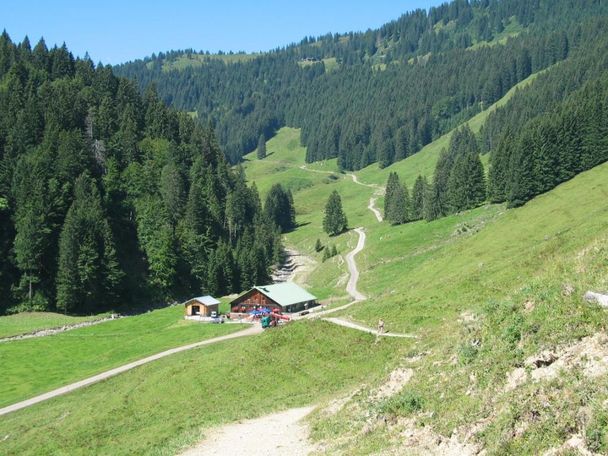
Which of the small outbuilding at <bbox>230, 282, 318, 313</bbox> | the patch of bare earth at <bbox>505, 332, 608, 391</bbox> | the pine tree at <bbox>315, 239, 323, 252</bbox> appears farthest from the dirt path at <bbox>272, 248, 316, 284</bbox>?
the patch of bare earth at <bbox>505, 332, 608, 391</bbox>

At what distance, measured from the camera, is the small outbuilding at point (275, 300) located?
275ft

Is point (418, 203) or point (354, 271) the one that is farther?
point (418, 203)

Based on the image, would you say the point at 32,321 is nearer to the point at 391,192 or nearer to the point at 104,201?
the point at 104,201

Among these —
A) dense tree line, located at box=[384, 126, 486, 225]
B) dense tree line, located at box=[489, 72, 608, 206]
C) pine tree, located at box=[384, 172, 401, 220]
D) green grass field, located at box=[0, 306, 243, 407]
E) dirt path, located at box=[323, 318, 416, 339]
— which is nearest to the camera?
dirt path, located at box=[323, 318, 416, 339]

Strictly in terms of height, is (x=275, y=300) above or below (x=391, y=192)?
below

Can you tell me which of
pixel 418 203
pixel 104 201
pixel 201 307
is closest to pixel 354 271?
pixel 201 307

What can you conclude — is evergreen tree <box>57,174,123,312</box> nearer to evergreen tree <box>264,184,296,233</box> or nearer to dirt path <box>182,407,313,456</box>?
dirt path <box>182,407,313,456</box>

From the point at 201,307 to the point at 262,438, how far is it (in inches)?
2386

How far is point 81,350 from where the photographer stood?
72.6 m

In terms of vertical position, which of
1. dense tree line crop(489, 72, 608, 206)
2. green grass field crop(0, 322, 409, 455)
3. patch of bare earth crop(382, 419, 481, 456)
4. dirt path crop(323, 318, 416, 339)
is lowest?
green grass field crop(0, 322, 409, 455)

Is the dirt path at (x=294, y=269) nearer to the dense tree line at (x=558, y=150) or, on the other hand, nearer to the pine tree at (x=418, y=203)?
the pine tree at (x=418, y=203)

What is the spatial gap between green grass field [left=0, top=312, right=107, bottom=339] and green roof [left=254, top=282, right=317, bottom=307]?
1273 inches

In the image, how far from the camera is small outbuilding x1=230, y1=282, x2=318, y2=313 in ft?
Result: 275

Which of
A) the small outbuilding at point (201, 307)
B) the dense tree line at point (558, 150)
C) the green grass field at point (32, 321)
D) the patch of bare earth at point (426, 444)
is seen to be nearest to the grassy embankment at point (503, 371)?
the patch of bare earth at point (426, 444)
